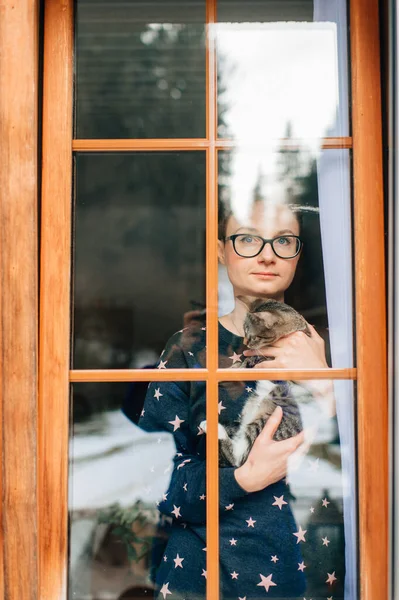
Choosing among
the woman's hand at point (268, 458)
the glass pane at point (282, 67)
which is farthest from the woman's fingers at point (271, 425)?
the glass pane at point (282, 67)

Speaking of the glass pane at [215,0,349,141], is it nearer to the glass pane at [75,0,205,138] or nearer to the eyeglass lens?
the glass pane at [75,0,205,138]

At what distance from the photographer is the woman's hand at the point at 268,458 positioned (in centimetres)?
172

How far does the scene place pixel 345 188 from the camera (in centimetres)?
175

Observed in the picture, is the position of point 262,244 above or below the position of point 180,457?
above

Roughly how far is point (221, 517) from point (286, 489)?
202 millimetres

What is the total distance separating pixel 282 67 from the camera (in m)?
1.77

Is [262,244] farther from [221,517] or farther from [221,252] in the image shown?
[221,517]

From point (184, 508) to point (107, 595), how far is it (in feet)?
1.08

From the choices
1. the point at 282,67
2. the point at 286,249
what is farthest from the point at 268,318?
the point at 282,67

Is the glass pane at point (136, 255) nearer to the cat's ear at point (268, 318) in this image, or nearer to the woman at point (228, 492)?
the woman at point (228, 492)

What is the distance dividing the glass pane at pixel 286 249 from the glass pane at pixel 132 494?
0.90 ft

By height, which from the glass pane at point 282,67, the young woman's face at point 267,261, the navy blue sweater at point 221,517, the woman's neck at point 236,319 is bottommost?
the navy blue sweater at point 221,517

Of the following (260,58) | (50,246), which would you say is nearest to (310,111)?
(260,58)

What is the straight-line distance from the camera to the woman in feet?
5.61
